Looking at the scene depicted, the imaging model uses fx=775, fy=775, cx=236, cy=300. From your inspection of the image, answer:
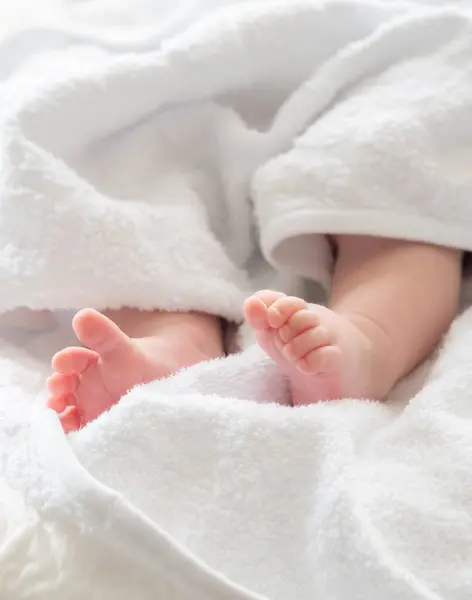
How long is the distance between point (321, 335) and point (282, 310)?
37 millimetres

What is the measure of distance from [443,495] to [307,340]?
0.50 feet

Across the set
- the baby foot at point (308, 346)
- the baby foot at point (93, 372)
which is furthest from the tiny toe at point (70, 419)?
the baby foot at point (308, 346)

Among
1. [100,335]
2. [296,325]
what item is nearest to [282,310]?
[296,325]

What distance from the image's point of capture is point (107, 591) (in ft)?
1.51

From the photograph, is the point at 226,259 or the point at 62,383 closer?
the point at 62,383

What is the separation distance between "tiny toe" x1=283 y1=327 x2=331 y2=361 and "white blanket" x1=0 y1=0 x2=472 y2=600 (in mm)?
45

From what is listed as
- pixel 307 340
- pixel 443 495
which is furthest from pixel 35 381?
pixel 443 495

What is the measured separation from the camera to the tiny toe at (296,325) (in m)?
0.59

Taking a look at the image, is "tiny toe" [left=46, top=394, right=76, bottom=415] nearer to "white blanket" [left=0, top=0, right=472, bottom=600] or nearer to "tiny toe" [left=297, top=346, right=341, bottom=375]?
"white blanket" [left=0, top=0, right=472, bottom=600]

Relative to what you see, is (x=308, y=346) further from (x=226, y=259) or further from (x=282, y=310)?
(x=226, y=259)

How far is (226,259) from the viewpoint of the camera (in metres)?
0.79

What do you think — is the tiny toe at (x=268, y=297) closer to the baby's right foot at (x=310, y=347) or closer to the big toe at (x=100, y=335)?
the baby's right foot at (x=310, y=347)

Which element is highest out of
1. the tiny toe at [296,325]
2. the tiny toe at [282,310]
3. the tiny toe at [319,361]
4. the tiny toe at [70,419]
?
the tiny toe at [282,310]

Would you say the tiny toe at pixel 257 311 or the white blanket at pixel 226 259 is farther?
the tiny toe at pixel 257 311
